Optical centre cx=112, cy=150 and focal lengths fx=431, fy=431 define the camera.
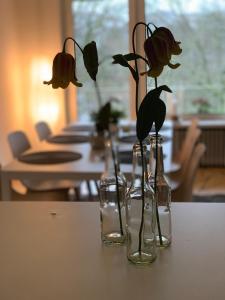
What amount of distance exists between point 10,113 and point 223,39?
2.79 m

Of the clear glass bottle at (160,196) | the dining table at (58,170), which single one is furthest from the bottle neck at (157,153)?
the dining table at (58,170)

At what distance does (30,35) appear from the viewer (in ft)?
17.0

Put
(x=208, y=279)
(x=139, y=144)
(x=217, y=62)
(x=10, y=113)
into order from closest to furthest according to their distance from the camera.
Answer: (x=208, y=279) → (x=139, y=144) → (x=10, y=113) → (x=217, y=62)

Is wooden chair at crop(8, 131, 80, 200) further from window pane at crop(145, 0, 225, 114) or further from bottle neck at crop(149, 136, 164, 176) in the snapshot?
window pane at crop(145, 0, 225, 114)

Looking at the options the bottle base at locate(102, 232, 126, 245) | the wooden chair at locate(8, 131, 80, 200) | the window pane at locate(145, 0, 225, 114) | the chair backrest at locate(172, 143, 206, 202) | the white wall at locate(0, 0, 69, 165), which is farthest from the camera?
the window pane at locate(145, 0, 225, 114)

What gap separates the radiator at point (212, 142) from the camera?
18.4 feet

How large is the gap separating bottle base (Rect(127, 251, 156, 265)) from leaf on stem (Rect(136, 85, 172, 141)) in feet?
0.97

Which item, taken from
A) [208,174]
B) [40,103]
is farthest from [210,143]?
[40,103]

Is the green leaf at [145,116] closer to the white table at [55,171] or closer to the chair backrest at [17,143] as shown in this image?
the white table at [55,171]

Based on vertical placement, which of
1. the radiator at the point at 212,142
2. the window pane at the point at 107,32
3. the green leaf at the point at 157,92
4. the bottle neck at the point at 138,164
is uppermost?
the window pane at the point at 107,32

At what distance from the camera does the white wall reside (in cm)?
460

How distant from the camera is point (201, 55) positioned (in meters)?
5.57

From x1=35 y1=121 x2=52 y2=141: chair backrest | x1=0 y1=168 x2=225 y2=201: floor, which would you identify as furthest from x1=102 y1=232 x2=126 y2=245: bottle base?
x1=35 y1=121 x2=52 y2=141: chair backrest

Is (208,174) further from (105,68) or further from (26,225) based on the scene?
(26,225)
